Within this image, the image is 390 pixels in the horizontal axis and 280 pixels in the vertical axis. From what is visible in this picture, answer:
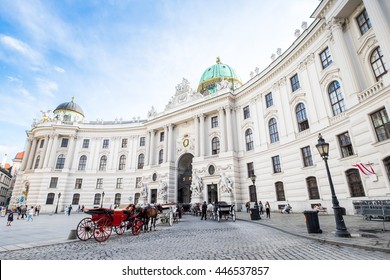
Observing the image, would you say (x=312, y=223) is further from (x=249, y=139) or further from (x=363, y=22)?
(x=249, y=139)

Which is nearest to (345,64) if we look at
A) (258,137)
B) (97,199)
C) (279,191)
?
(258,137)

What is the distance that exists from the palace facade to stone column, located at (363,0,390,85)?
57 mm

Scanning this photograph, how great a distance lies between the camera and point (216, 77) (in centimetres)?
3869

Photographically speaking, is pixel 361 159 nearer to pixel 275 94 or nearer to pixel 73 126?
pixel 275 94

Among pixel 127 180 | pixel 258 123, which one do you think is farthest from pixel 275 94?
pixel 127 180

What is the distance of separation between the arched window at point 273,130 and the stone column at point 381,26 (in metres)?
11.9

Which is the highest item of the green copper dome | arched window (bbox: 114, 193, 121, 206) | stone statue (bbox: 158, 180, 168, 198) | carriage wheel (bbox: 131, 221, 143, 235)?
the green copper dome

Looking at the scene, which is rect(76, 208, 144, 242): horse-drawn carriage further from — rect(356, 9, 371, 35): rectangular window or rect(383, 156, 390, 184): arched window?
rect(356, 9, 371, 35): rectangular window

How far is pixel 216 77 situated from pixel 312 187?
27650 mm

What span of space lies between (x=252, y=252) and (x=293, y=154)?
17.1 meters

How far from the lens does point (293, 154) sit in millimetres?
20109

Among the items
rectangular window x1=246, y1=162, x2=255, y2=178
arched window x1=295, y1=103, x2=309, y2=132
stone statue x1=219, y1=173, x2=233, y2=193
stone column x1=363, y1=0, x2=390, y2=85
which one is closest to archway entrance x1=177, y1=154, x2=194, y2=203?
stone statue x1=219, y1=173, x2=233, y2=193

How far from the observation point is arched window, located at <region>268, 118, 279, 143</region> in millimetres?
23031

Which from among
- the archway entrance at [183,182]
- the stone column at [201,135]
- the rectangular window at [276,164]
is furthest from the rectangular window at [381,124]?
the archway entrance at [183,182]
